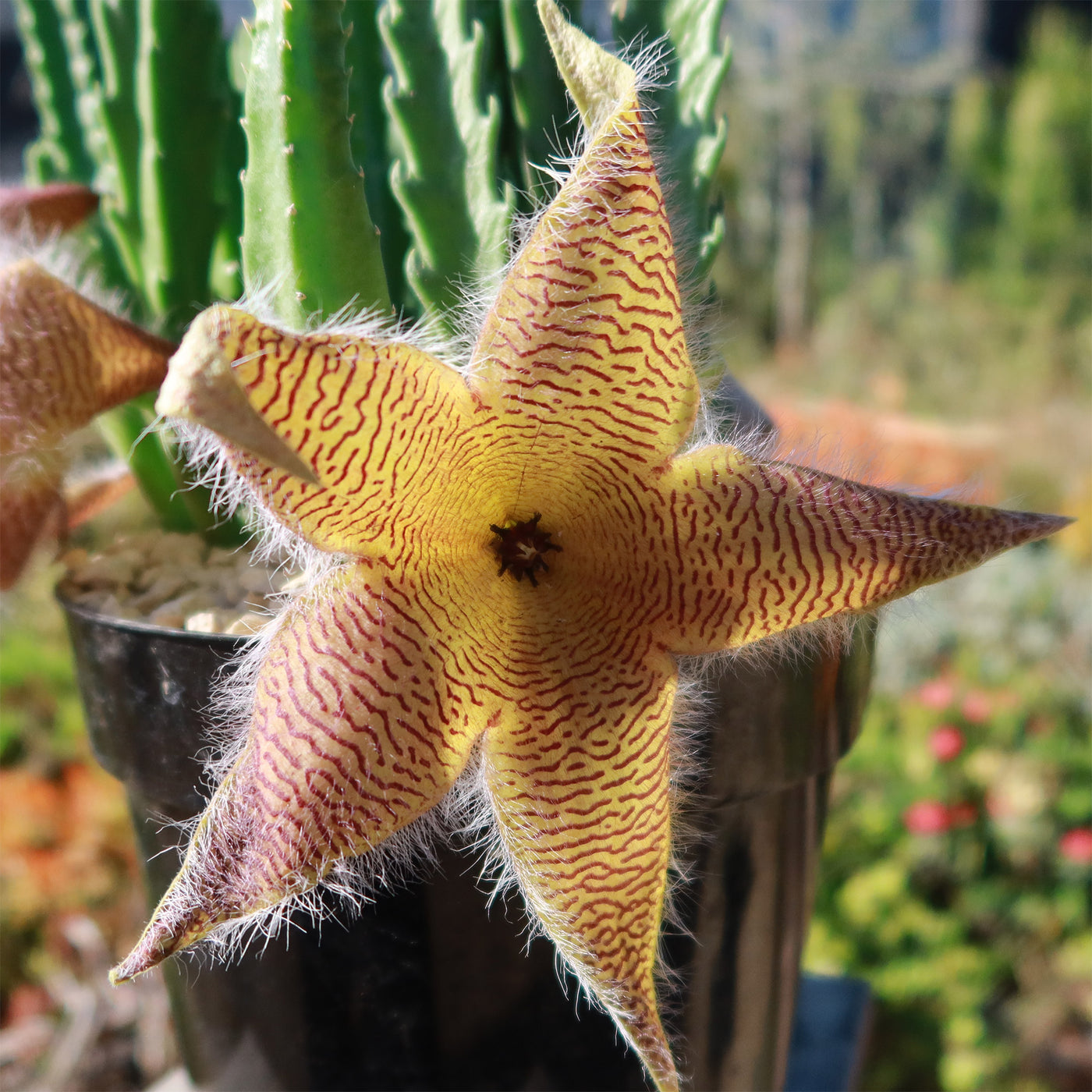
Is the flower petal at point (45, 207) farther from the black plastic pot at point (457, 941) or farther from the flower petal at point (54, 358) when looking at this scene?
the black plastic pot at point (457, 941)


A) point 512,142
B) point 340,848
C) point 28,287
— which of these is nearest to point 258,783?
point 340,848

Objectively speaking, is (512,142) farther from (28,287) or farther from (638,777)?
(638,777)

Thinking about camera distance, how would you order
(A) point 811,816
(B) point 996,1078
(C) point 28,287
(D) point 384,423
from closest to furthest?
(D) point 384,423 → (C) point 28,287 → (A) point 811,816 → (B) point 996,1078

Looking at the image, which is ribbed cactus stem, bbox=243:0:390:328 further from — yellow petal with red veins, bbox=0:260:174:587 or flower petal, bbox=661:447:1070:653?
flower petal, bbox=661:447:1070:653

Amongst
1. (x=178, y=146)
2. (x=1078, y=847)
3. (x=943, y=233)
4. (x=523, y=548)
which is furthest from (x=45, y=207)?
(x=943, y=233)

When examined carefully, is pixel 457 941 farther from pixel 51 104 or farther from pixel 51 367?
pixel 51 104

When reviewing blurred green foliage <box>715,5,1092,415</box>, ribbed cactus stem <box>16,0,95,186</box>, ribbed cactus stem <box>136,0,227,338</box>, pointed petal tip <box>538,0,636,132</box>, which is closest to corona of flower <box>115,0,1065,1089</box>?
pointed petal tip <box>538,0,636,132</box>
